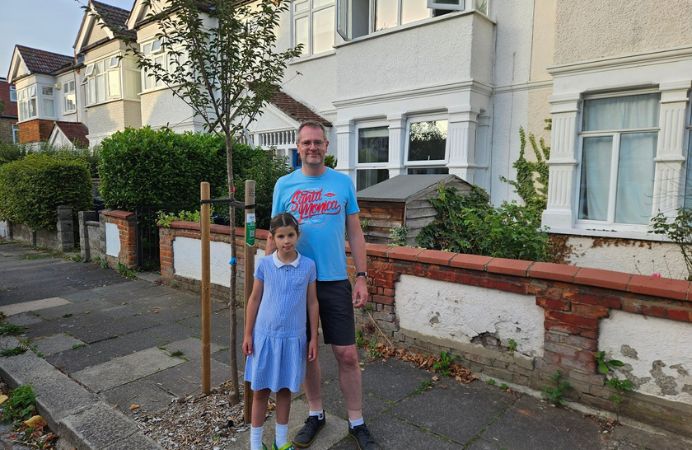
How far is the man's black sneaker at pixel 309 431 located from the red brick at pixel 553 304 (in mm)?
1758

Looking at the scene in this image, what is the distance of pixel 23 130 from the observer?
2614 centimetres

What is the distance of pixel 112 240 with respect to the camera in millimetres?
8359

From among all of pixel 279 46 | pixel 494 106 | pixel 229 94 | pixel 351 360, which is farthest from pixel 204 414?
pixel 279 46

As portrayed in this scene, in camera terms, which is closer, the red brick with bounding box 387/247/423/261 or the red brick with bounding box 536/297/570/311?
the red brick with bounding box 536/297/570/311

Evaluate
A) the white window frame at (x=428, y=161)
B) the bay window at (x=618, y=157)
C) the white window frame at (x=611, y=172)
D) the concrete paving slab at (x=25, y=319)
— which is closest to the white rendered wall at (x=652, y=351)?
the white window frame at (x=611, y=172)

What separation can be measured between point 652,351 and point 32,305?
7132 millimetres

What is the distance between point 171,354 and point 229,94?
2596 millimetres

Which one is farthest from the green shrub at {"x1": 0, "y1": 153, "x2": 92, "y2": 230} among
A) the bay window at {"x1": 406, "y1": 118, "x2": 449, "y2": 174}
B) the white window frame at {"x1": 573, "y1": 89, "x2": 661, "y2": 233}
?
the white window frame at {"x1": 573, "y1": 89, "x2": 661, "y2": 233}

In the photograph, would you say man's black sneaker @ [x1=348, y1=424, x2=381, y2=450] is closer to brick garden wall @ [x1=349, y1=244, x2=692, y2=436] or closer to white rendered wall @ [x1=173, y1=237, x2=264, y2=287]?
brick garden wall @ [x1=349, y1=244, x2=692, y2=436]

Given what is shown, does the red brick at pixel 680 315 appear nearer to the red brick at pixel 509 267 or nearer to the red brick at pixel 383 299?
the red brick at pixel 509 267

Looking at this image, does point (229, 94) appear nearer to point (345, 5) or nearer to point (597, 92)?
point (597, 92)

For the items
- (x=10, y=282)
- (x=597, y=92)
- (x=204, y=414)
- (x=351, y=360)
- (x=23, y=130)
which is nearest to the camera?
(x=351, y=360)

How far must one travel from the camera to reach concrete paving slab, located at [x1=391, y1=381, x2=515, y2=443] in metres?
2.95

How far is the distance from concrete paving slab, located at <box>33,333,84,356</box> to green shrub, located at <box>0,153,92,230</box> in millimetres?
6927
